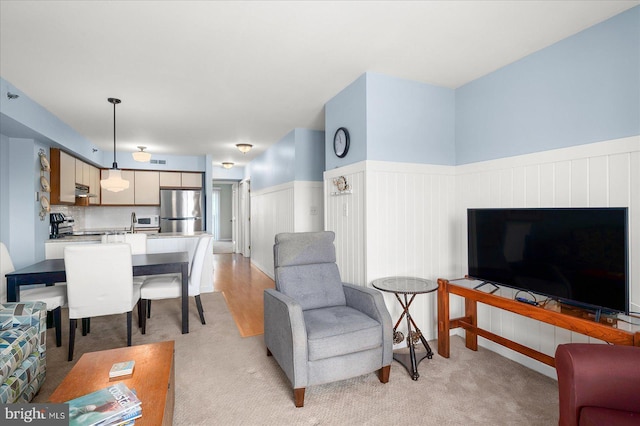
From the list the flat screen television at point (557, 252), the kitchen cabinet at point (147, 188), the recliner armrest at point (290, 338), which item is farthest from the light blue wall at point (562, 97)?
the kitchen cabinet at point (147, 188)

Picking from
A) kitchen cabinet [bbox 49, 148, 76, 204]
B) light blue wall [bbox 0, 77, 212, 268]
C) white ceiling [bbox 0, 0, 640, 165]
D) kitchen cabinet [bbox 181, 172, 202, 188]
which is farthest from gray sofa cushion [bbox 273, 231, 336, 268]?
kitchen cabinet [bbox 181, 172, 202, 188]

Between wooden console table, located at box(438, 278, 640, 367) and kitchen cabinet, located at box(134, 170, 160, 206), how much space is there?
20.3 ft

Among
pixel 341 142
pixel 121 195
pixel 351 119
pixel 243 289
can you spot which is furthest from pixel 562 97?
pixel 121 195

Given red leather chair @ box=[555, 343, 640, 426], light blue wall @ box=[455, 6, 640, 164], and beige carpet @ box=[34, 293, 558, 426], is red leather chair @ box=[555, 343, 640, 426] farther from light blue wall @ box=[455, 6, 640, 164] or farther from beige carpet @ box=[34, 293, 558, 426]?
light blue wall @ box=[455, 6, 640, 164]

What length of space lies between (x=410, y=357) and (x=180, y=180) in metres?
6.16

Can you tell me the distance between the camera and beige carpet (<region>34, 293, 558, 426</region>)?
1.95 m

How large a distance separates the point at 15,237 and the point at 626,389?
5530 mm

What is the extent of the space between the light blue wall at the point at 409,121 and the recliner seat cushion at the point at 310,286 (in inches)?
45.3

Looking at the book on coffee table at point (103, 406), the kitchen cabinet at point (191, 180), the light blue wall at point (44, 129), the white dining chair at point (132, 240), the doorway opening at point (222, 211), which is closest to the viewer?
the book on coffee table at point (103, 406)

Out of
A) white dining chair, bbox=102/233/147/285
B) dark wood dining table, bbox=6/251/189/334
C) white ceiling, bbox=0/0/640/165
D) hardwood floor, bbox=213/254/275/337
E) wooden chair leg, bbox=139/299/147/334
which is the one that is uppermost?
white ceiling, bbox=0/0/640/165

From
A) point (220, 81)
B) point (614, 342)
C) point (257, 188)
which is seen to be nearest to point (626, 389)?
point (614, 342)

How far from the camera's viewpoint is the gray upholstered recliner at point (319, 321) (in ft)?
6.71

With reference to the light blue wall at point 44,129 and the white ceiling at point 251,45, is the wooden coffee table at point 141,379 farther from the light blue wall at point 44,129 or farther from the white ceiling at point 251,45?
the light blue wall at point 44,129

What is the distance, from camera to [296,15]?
2.09m
